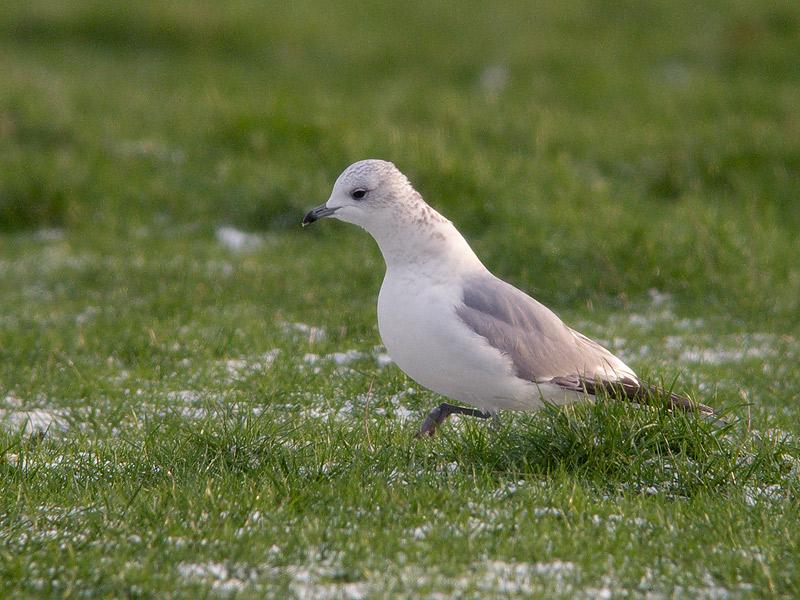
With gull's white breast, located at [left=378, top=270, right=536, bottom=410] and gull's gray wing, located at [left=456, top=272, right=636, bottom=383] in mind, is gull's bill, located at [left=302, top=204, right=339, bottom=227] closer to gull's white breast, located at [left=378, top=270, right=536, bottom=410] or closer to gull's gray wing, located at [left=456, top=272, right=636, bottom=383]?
gull's white breast, located at [left=378, top=270, right=536, bottom=410]

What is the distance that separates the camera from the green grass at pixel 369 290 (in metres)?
3.96

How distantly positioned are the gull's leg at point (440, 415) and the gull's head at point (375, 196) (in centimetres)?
86

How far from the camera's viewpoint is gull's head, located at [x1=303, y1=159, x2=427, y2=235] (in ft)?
16.9

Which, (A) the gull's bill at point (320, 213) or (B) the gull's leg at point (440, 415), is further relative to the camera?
(A) the gull's bill at point (320, 213)

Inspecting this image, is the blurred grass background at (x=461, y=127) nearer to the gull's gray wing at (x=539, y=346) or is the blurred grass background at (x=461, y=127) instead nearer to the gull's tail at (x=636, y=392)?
the gull's gray wing at (x=539, y=346)

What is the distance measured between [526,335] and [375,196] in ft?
3.03

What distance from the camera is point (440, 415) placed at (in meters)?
5.05

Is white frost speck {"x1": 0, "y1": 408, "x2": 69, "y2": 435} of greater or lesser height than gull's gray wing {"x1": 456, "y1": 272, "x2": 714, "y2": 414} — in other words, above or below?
below

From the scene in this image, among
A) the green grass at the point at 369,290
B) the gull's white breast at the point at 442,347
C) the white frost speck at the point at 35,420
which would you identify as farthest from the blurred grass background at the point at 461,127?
the white frost speck at the point at 35,420

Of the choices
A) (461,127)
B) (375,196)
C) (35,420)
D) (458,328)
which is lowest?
(35,420)

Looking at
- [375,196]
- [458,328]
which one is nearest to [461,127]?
[375,196]

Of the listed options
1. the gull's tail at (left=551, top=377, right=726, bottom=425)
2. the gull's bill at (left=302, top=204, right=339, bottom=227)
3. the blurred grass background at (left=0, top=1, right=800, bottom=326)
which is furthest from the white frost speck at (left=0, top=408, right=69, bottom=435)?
the blurred grass background at (left=0, top=1, right=800, bottom=326)

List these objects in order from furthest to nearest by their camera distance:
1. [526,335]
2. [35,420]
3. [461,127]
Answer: [461,127] → [35,420] → [526,335]

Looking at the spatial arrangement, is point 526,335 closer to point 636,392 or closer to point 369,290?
point 636,392
